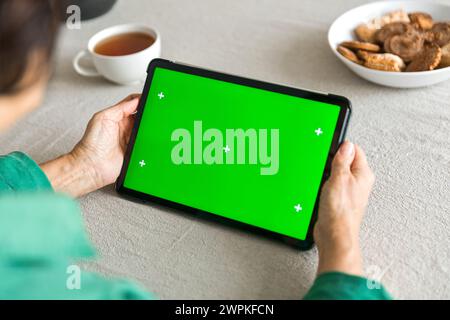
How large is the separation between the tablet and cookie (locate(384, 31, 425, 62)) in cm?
28

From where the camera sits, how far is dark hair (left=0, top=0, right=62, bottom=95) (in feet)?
1.45

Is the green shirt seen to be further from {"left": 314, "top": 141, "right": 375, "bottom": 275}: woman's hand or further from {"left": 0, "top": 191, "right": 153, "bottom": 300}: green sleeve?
{"left": 314, "top": 141, "right": 375, "bottom": 275}: woman's hand

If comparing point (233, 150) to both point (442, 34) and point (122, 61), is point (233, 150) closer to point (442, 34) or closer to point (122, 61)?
point (122, 61)

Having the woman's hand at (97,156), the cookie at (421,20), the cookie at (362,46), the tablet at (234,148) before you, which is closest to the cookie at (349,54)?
the cookie at (362,46)

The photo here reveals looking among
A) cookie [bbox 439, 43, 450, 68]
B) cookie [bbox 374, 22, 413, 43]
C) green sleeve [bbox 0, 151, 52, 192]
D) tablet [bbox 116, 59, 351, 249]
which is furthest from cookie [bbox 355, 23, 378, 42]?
green sleeve [bbox 0, 151, 52, 192]

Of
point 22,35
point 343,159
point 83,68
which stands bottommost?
point 83,68

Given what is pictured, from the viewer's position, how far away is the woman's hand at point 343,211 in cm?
65

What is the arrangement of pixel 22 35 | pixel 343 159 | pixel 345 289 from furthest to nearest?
pixel 343 159, pixel 345 289, pixel 22 35

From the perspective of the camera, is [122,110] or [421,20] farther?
[421,20]

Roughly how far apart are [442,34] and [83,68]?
635mm

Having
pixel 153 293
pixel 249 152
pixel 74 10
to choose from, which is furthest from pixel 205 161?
pixel 74 10

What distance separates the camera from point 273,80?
3.31 ft

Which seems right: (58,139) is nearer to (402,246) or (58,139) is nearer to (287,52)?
(287,52)

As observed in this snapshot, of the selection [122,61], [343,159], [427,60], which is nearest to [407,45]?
[427,60]
